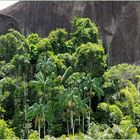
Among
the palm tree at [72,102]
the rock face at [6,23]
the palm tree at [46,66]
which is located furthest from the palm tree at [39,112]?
the rock face at [6,23]

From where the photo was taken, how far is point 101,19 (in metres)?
51.0

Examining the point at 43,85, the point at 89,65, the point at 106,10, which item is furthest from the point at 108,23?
the point at 43,85

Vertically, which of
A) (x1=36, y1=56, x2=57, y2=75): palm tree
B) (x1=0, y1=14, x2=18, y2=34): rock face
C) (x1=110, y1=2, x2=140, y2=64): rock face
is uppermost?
(x1=0, y1=14, x2=18, y2=34): rock face

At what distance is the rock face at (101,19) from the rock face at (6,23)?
1.14 metres

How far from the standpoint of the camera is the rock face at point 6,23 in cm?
5294

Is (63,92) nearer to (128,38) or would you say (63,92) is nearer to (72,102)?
(72,102)

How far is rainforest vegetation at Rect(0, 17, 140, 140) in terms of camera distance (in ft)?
120

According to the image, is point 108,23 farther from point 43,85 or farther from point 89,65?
point 43,85

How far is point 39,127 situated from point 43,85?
3.36 meters

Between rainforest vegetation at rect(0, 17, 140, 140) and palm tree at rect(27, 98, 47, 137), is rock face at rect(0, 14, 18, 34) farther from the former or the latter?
palm tree at rect(27, 98, 47, 137)

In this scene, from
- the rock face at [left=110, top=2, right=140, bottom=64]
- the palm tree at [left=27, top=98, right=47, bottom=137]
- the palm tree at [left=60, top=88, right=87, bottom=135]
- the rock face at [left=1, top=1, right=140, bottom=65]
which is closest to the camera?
the palm tree at [left=60, top=88, right=87, bottom=135]

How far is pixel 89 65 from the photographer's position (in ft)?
135

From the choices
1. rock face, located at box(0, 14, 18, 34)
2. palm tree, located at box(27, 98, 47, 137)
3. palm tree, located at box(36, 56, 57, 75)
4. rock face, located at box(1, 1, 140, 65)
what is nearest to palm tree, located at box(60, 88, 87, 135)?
palm tree, located at box(27, 98, 47, 137)

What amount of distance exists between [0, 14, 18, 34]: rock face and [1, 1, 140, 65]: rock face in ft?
3.75
